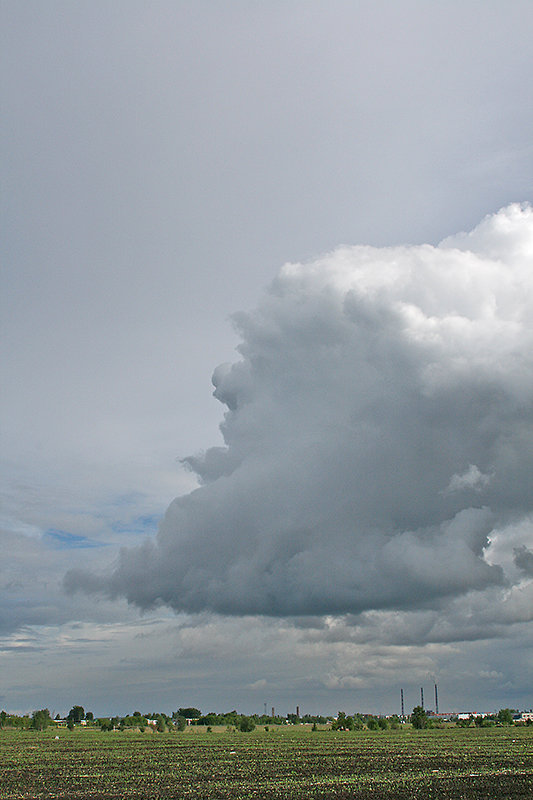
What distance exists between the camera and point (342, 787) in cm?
5188

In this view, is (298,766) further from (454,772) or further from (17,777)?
(17,777)

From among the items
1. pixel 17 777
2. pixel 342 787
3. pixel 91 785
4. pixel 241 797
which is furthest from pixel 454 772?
pixel 17 777

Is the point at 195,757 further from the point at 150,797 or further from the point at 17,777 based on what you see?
the point at 150,797

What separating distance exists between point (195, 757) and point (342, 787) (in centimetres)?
4645

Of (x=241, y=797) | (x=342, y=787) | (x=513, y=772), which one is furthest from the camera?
(x=513, y=772)

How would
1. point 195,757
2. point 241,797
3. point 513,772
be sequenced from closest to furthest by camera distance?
point 241,797, point 513,772, point 195,757

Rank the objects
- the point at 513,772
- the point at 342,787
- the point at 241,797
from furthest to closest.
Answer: the point at 513,772 < the point at 342,787 < the point at 241,797

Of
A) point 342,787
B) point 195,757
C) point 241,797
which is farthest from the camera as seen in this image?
point 195,757

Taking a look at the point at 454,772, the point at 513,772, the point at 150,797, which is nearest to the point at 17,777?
the point at 150,797

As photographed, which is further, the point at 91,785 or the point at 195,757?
the point at 195,757

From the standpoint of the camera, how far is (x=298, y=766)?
73.2m

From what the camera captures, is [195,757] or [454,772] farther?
[195,757]

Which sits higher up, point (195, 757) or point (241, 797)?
point (241, 797)

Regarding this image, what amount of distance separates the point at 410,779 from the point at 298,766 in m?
18.8
